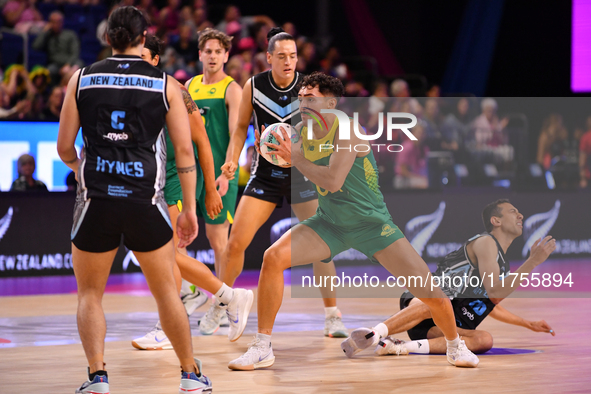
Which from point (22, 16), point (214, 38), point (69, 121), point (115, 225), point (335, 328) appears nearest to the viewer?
point (115, 225)

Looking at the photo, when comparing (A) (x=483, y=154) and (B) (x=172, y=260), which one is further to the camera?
(A) (x=483, y=154)

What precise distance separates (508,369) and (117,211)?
8.53 feet

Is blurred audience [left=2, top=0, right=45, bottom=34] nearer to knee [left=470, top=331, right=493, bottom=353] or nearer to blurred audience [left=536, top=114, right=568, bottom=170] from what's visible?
blurred audience [left=536, top=114, right=568, bottom=170]

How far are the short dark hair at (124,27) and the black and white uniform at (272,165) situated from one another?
2389mm

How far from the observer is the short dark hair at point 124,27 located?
14.2 feet

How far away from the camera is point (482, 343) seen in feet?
19.2

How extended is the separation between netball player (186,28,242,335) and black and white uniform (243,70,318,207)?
0.47 m

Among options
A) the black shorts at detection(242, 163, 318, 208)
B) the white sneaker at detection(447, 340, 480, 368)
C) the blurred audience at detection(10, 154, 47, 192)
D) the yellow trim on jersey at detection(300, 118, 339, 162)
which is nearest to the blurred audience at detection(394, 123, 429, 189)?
the blurred audience at detection(10, 154, 47, 192)

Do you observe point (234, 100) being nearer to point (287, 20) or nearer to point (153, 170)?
point (153, 170)

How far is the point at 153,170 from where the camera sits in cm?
436

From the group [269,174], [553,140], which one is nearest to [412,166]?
[553,140]

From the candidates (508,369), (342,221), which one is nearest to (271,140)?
(342,221)

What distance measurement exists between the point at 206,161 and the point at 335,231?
3.11ft

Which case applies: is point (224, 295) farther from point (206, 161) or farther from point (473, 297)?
point (473, 297)
